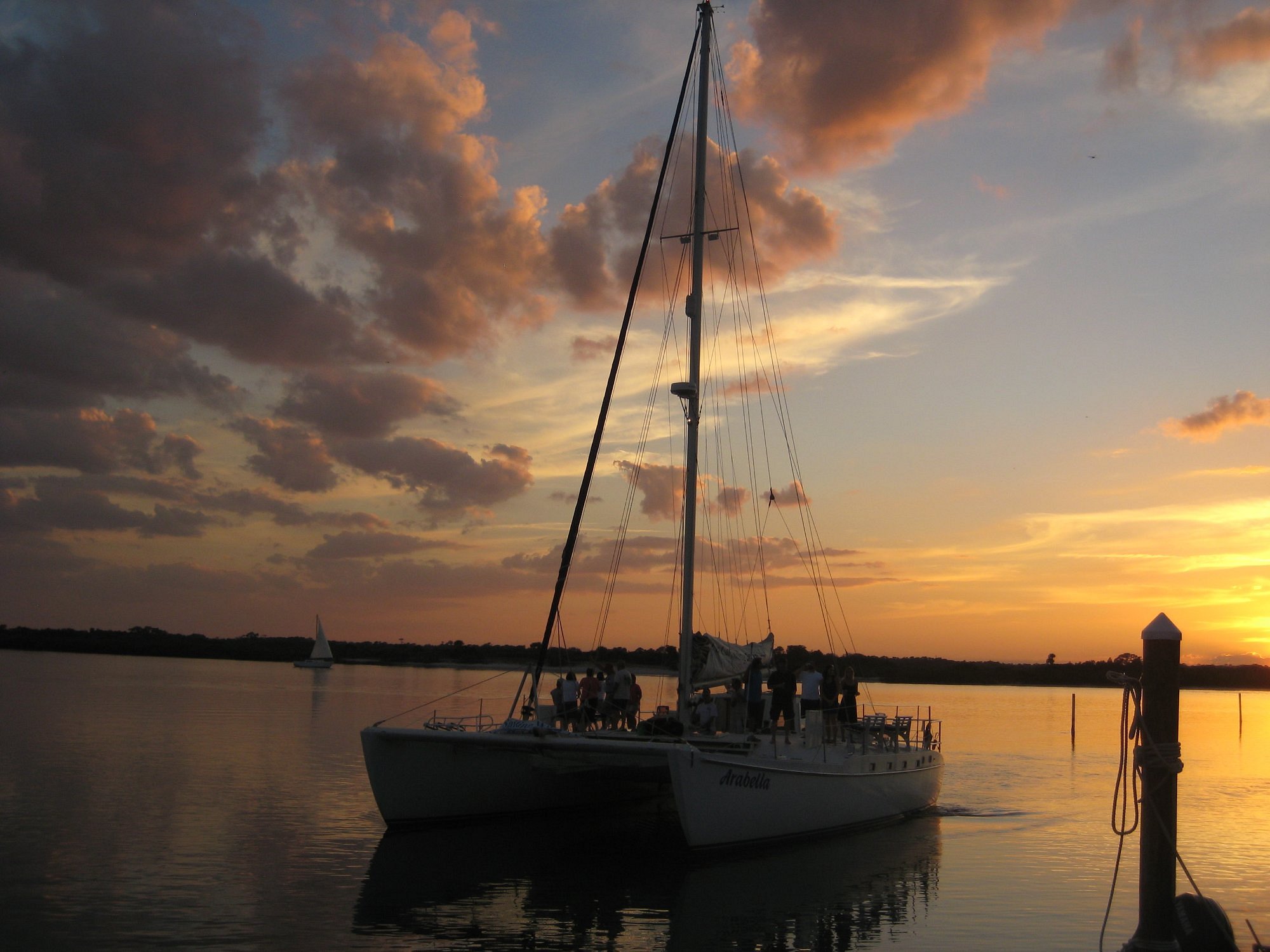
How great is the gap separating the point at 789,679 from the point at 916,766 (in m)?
4.56

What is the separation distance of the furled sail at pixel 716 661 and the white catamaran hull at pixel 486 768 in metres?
1.77

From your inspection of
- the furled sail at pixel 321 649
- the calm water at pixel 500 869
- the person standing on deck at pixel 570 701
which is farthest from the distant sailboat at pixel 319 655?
the person standing on deck at pixel 570 701

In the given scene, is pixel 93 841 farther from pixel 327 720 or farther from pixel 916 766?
pixel 327 720

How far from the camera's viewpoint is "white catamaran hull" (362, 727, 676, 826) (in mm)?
15656

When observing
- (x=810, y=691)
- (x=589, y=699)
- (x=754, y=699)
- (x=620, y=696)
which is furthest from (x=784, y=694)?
(x=589, y=699)

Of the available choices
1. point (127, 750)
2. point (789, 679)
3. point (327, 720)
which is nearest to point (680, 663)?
point (789, 679)

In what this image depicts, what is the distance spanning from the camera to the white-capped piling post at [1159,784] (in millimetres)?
9352

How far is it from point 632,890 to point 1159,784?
23.1ft

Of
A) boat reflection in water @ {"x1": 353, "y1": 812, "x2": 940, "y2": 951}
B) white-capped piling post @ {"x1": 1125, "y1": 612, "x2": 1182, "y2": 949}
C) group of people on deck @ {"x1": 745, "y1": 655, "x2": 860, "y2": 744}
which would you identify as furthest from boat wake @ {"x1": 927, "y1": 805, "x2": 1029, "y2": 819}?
white-capped piling post @ {"x1": 1125, "y1": 612, "x2": 1182, "y2": 949}

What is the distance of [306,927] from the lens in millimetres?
11523

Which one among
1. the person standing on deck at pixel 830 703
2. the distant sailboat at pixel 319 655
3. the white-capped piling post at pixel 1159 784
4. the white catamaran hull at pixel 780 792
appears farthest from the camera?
the distant sailboat at pixel 319 655

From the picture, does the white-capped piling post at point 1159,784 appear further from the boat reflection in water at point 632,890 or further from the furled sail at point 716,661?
the furled sail at point 716,661

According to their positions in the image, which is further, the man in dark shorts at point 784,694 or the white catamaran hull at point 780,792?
the man in dark shorts at point 784,694

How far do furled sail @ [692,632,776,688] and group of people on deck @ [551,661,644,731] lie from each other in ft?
4.38
